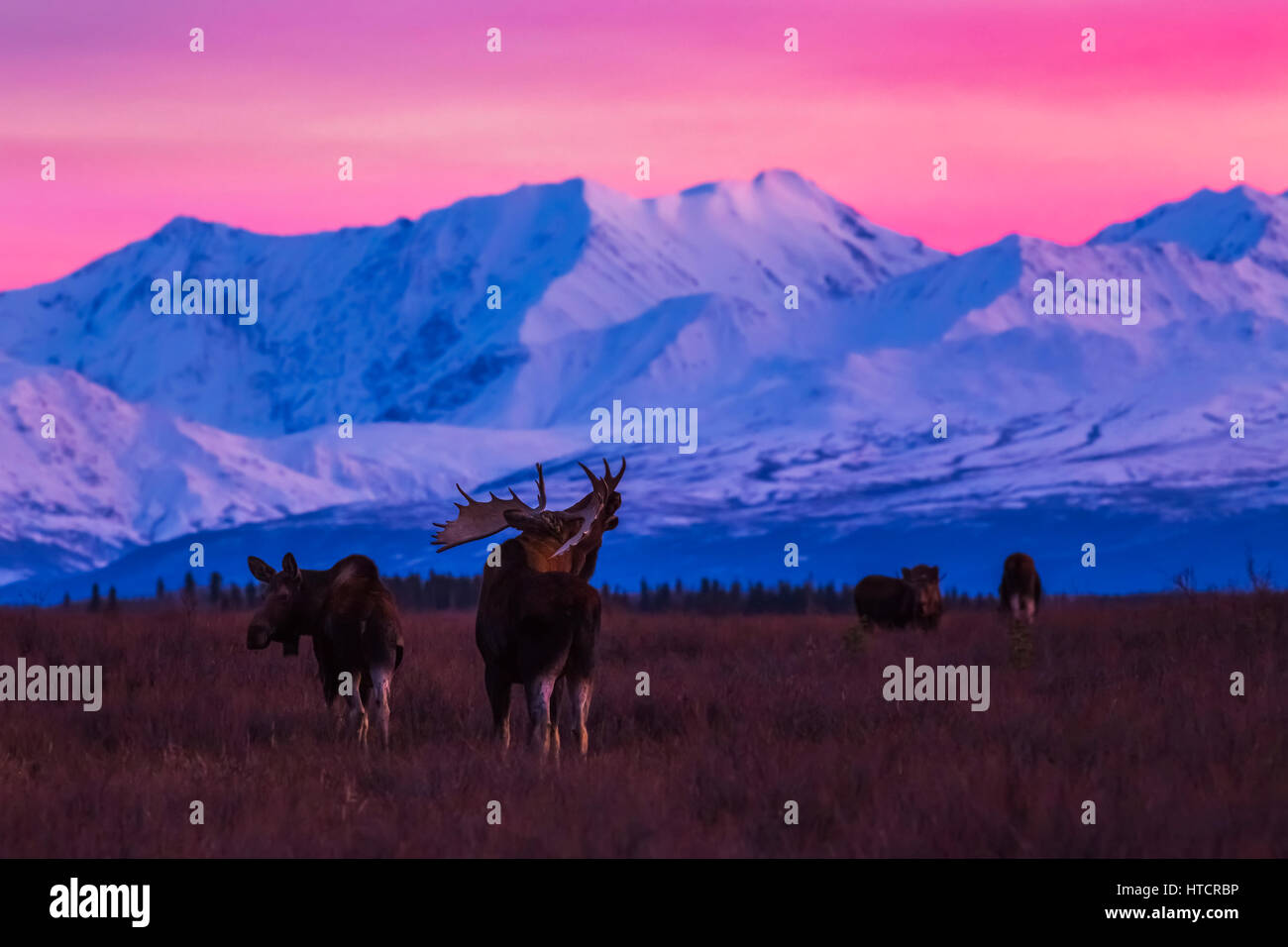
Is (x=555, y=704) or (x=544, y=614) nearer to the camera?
(x=544, y=614)

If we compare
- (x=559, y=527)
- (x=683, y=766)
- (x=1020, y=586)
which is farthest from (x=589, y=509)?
(x=1020, y=586)

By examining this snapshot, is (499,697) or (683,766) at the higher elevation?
(499,697)

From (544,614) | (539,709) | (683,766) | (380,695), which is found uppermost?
(544,614)

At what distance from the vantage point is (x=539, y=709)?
42.2ft

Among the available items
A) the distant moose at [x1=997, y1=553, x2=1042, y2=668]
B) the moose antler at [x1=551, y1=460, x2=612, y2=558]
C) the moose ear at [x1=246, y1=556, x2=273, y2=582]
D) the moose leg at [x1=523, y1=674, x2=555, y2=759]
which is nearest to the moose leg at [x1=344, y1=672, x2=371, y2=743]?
the moose ear at [x1=246, y1=556, x2=273, y2=582]

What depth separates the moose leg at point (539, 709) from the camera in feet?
42.0

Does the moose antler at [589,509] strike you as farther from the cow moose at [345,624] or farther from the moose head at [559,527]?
the cow moose at [345,624]

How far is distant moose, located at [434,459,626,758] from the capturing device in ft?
42.3

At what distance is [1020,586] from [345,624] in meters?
16.5

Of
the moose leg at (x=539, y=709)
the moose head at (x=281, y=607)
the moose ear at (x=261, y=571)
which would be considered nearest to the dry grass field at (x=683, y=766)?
the moose leg at (x=539, y=709)

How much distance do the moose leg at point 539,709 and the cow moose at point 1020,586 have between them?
16.9 m

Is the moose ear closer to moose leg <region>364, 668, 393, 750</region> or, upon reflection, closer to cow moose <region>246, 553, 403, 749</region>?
cow moose <region>246, 553, 403, 749</region>

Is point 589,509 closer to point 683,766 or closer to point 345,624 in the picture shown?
point 345,624
